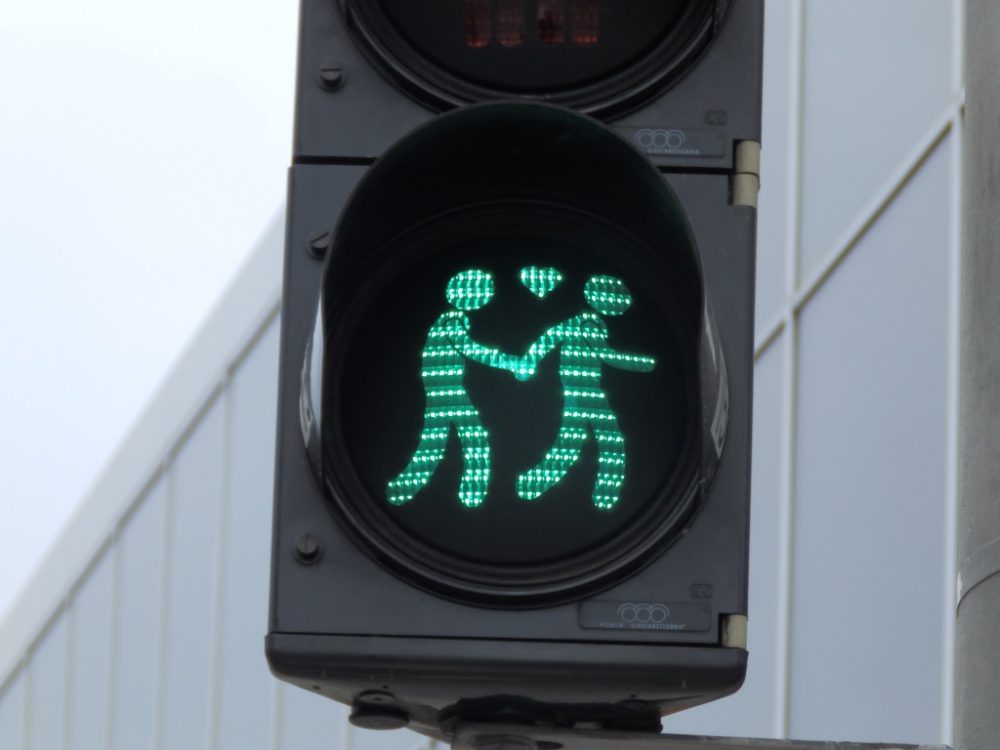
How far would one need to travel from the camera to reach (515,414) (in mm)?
2412

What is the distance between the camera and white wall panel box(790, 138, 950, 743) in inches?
325

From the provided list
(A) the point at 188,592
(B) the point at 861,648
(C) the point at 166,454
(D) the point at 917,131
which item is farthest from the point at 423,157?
(C) the point at 166,454

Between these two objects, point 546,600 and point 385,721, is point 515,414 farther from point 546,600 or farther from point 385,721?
point 385,721

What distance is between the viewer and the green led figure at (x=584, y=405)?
7.86 feet

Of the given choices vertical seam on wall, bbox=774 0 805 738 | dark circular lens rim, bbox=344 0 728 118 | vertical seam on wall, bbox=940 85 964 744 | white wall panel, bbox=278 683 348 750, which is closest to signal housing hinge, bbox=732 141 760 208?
dark circular lens rim, bbox=344 0 728 118

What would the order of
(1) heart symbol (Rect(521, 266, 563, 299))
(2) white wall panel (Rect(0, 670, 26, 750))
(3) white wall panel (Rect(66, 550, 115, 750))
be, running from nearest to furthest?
(1) heart symbol (Rect(521, 266, 563, 299)) → (3) white wall panel (Rect(66, 550, 115, 750)) → (2) white wall panel (Rect(0, 670, 26, 750))

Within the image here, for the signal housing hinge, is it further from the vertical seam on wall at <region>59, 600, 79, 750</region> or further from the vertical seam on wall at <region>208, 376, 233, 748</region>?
the vertical seam on wall at <region>59, 600, 79, 750</region>

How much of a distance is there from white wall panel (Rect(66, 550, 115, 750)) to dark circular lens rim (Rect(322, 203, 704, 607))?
15.6 m

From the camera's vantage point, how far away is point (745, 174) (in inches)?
99.3

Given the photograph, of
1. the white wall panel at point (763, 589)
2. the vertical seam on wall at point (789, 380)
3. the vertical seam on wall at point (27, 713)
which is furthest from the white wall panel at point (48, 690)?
the vertical seam on wall at point (789, 380)

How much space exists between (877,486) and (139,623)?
32.7ft

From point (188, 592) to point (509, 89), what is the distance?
46.4ft

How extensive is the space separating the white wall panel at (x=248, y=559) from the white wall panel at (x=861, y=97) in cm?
624

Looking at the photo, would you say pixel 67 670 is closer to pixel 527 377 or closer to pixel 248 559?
pixel 248 559
